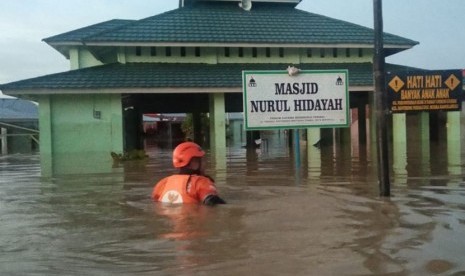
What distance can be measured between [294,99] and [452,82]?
3.33 metres

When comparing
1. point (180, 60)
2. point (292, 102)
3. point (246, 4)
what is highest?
point (246, 4)

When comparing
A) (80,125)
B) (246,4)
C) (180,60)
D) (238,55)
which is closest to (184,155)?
(80,125)

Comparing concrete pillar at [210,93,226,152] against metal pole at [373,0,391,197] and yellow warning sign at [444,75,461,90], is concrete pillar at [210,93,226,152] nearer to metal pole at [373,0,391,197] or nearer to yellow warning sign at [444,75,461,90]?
yellow warning sign at [444,75,461,90]

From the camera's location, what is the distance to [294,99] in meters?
10.9

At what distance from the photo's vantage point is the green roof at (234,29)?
21.5 metres

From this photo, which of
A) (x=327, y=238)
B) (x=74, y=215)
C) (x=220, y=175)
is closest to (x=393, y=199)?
(x=327, y=238)

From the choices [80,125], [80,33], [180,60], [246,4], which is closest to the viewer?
[80,125]

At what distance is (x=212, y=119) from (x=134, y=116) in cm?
741

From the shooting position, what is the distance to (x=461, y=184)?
8.83 meters

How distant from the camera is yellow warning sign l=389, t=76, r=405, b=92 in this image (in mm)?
8305

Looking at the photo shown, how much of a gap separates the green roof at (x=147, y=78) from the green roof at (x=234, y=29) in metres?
1.08

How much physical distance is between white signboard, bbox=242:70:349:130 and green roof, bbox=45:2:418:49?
1111cm

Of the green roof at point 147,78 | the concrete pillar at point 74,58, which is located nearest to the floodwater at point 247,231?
the green roof at point 147,78

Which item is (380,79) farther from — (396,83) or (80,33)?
(80,33)
